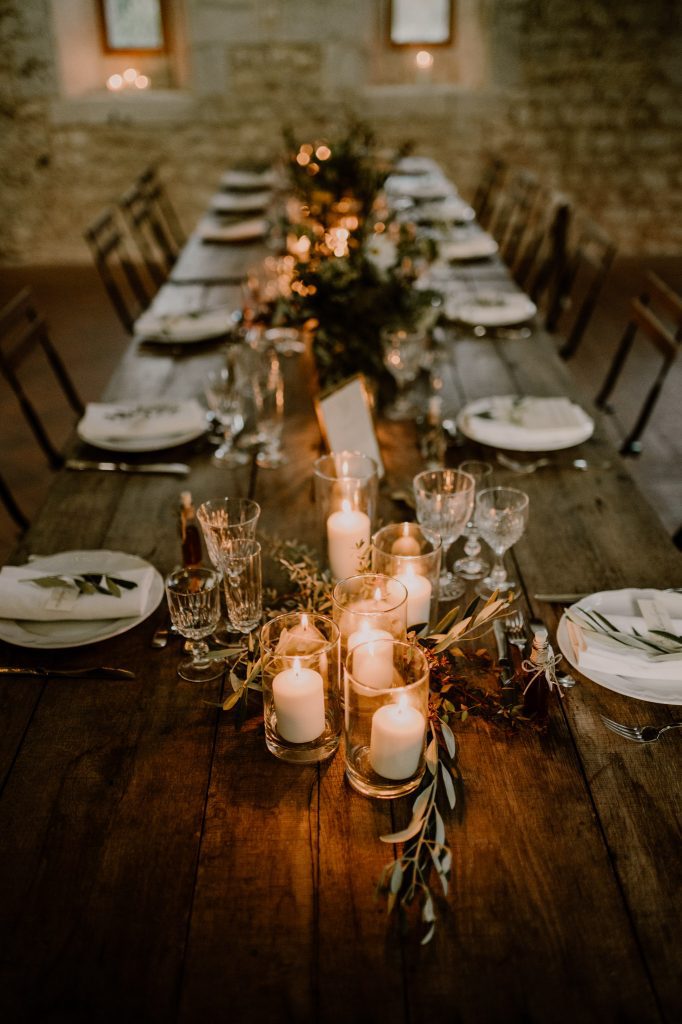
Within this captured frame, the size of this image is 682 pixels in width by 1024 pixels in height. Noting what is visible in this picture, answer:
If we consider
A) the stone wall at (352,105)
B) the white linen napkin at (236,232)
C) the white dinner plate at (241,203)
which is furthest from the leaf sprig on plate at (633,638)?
the stone wall at (352,105)

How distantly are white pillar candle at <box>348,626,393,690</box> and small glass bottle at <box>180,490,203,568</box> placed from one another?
500 mm

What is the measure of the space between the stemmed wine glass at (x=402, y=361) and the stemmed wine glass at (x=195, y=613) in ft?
3.19

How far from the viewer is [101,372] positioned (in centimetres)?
461

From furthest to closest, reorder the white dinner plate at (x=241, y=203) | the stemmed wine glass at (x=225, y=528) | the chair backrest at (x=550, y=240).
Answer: the white dinner plate at (x=241, y=203) < the chair backrest at (x=550, y=240) < the stemmed wine glass at (x=225, y=528)

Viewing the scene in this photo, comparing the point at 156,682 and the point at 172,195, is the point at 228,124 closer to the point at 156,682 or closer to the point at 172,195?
the point at 172,195

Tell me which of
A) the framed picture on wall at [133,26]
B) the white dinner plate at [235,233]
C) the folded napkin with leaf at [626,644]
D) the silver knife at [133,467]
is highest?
the framed picture on wall at [133,26]

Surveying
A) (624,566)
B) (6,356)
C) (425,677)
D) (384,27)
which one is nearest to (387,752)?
(425,677)

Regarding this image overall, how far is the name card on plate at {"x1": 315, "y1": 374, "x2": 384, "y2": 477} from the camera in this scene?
176 centimetres

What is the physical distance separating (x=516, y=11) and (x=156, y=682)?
19.5 ft

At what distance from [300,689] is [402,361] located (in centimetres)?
126

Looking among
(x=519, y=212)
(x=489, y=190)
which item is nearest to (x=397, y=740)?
(x=519, y=212)

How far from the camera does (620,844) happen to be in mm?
1058

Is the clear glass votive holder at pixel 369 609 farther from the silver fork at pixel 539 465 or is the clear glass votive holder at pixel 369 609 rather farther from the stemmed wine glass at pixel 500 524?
the silver fork at pixel 539 465

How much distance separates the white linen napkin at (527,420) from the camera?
2.03 metres
